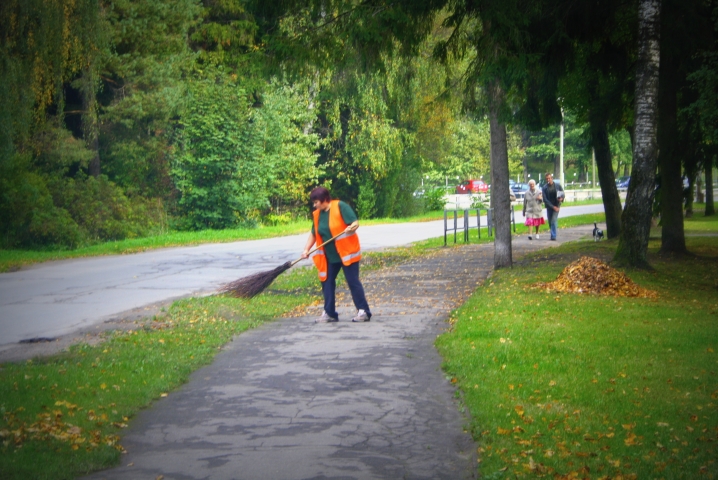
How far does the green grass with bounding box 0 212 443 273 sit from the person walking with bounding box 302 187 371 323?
11807mm

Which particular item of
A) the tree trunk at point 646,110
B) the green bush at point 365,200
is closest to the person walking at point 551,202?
the tree trunk at point 646,110

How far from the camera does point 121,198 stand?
31.0 metres

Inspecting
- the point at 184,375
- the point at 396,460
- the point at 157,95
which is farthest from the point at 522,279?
the point at 157,95

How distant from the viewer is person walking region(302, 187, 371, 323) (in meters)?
11.7

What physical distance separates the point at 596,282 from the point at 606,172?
9801 millimetres

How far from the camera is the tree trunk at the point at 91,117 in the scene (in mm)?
27781

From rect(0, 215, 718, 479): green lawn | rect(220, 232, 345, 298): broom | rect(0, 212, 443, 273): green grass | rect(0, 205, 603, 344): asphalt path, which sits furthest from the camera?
rect(0, 212, 443, 273): green grass

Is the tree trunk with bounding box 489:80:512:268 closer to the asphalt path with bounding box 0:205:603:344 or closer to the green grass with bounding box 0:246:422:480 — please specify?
the green grass with bounding box 0:246:422:480

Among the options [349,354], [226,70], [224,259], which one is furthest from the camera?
[226,70]

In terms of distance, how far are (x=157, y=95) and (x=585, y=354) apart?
24.6 meters

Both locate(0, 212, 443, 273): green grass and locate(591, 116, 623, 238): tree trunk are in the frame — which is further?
locate(0, 212, 443, 273): green grass

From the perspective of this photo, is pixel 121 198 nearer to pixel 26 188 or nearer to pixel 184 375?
pixel 26 188

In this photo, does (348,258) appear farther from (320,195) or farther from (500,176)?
(500,176)

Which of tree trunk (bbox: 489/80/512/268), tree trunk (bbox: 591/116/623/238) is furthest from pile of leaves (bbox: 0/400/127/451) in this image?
tree trunk (bbox: 591/116/623/238)
